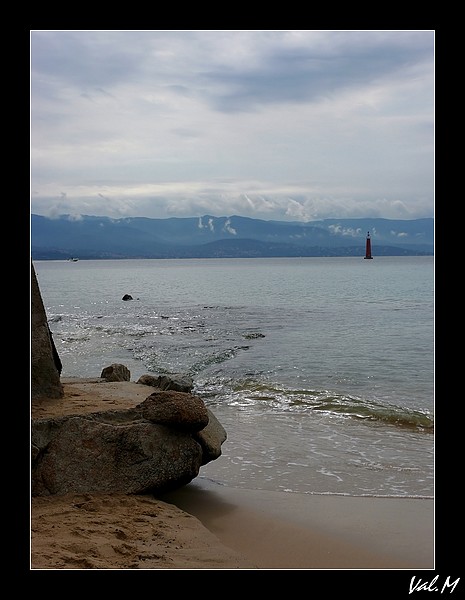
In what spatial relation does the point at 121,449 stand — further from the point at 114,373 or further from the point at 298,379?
the point at 298,379

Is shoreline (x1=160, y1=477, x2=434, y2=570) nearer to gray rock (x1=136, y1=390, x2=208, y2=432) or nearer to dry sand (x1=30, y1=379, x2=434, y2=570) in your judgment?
dry sand (x1=30, y1=379, x2=434, y2=570)

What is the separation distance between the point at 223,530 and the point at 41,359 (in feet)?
10.4

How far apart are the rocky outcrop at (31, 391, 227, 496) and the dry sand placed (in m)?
0.18

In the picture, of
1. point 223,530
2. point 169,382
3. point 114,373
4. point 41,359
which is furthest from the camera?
point 114,373

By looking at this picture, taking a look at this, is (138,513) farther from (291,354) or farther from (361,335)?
(361,335)

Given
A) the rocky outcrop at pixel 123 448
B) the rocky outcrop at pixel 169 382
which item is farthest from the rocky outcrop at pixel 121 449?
the rocky outcrop at pixel 169 382

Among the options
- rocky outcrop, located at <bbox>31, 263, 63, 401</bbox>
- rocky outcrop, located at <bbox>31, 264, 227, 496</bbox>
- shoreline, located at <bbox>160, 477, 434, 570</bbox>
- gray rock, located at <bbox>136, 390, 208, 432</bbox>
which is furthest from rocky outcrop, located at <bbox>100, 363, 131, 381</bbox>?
gray rock, located at <bbox>136, 390, 208, 432</bbox>

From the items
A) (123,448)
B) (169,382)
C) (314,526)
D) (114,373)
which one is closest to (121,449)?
(123,448)

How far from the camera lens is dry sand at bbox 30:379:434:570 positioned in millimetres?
5395

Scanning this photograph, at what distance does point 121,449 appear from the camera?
684 cm

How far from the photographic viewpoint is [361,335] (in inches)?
1057

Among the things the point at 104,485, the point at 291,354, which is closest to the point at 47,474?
the point at 104,485

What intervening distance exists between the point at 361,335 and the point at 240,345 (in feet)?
20.5

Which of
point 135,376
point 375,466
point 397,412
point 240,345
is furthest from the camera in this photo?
point 240,345
